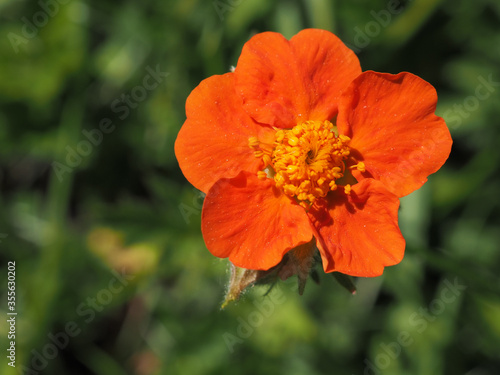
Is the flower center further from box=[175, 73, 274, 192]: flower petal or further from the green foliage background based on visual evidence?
the green foliage background

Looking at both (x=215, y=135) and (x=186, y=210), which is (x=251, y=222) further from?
(x=186, y=210)

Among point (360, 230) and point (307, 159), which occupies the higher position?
point (307, 159)

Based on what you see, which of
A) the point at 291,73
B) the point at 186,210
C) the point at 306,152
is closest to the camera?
the point at 306,152

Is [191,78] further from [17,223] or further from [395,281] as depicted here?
[395,281]

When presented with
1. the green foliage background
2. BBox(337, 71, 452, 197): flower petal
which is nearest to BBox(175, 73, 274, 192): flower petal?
BBox(337, 71, 452, 197): flower petal

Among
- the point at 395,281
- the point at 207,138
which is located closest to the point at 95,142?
the point at 207,138

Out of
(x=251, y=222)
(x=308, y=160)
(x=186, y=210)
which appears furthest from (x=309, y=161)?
(x=186, y=210)
